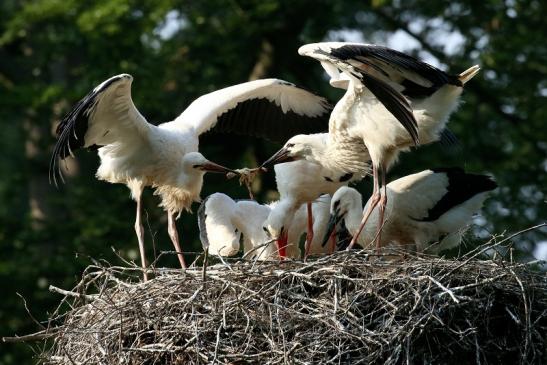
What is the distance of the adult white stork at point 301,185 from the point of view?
1043 cm

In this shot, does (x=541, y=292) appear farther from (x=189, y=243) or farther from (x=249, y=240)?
(x=189, y=243)

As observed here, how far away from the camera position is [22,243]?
56.5ft

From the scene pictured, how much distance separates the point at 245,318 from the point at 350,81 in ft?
8.29

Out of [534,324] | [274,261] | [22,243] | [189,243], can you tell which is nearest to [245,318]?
[274,261]

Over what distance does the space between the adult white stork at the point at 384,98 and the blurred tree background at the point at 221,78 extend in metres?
5.86

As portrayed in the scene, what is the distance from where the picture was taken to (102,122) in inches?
399

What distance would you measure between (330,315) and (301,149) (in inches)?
109

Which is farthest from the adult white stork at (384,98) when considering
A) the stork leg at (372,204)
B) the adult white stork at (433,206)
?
the adult white stork at (433,206)

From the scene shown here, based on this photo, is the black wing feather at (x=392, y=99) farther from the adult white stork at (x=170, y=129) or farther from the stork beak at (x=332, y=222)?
the adult white stork at (x=170, y=129)

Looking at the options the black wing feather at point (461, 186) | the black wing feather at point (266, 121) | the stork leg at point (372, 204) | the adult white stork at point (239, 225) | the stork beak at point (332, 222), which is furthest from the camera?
the black wing feather at point (266, 121)

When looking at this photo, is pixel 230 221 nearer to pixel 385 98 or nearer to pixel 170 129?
pixel 170 129

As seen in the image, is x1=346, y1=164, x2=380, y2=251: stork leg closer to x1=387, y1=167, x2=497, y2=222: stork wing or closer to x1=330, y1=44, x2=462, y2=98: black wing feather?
x1=387, y1=167, x2=497, y2=222: stork wing

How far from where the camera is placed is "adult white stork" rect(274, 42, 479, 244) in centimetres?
926

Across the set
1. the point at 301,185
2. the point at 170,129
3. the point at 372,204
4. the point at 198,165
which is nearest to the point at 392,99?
the point at 372,204
